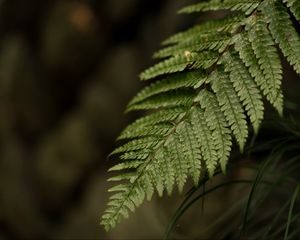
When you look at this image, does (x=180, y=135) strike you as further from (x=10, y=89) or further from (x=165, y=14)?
(x=10, y=89)

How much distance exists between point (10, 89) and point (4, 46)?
42 centimetres

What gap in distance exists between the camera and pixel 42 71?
4.16 m

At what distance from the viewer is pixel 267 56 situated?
90 cm

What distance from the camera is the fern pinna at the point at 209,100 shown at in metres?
0.87

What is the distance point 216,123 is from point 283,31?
0.19 m

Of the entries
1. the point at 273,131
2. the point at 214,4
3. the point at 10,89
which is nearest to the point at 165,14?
the point at 10,89

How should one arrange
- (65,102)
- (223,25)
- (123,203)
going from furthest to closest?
(65,102) → (223,25) → (123,203)

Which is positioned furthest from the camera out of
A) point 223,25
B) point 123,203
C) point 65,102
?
point 65,102

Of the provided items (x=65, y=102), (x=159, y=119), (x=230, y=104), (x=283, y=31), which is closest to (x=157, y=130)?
(x=159, y=119)

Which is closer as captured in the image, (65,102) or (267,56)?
(267,56)

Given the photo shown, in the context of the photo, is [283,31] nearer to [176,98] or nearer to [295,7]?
[295,7]

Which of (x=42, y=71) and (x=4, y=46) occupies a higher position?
(x=4, y=46)

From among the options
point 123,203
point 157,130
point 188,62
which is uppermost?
point 188,62

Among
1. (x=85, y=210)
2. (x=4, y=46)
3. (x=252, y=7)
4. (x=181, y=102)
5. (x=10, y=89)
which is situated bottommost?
(x=85, y=210)
